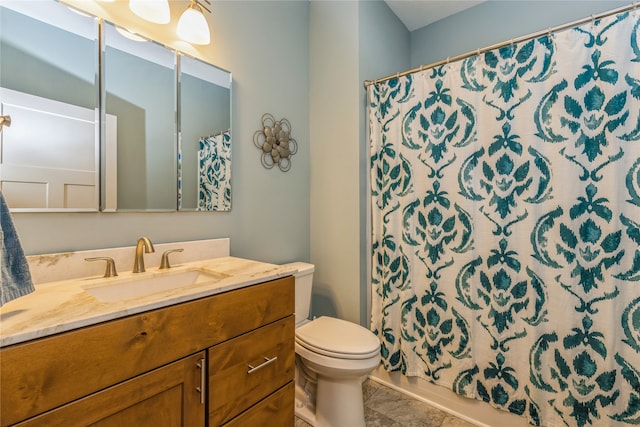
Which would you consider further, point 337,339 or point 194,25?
point 337,339

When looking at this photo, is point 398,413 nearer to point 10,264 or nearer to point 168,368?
point 168,368

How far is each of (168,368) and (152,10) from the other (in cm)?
139

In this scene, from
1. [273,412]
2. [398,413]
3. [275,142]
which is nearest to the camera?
[273,412]

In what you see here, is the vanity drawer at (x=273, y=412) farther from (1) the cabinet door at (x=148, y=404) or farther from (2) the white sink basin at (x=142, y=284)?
(2) the white sink basin at (x=142, y=284)

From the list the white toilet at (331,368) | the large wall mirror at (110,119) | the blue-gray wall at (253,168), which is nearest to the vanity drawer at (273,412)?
the white toilet at (331,368)

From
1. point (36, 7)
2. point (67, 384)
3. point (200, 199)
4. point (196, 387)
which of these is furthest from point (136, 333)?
point (36, 7)

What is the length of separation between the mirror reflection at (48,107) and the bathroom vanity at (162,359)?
0.35 metres

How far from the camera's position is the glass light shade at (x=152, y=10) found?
1207mm

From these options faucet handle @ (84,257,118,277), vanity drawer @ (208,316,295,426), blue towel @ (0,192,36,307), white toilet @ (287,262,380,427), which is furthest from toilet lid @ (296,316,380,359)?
blue towel @ (0,192,36,307)

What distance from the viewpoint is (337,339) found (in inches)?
59.1

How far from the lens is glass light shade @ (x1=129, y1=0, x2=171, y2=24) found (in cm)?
121

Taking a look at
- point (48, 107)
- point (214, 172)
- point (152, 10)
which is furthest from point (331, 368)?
point (152, 10)

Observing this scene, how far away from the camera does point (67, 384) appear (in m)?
0.65

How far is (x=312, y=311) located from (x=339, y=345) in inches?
28.2
